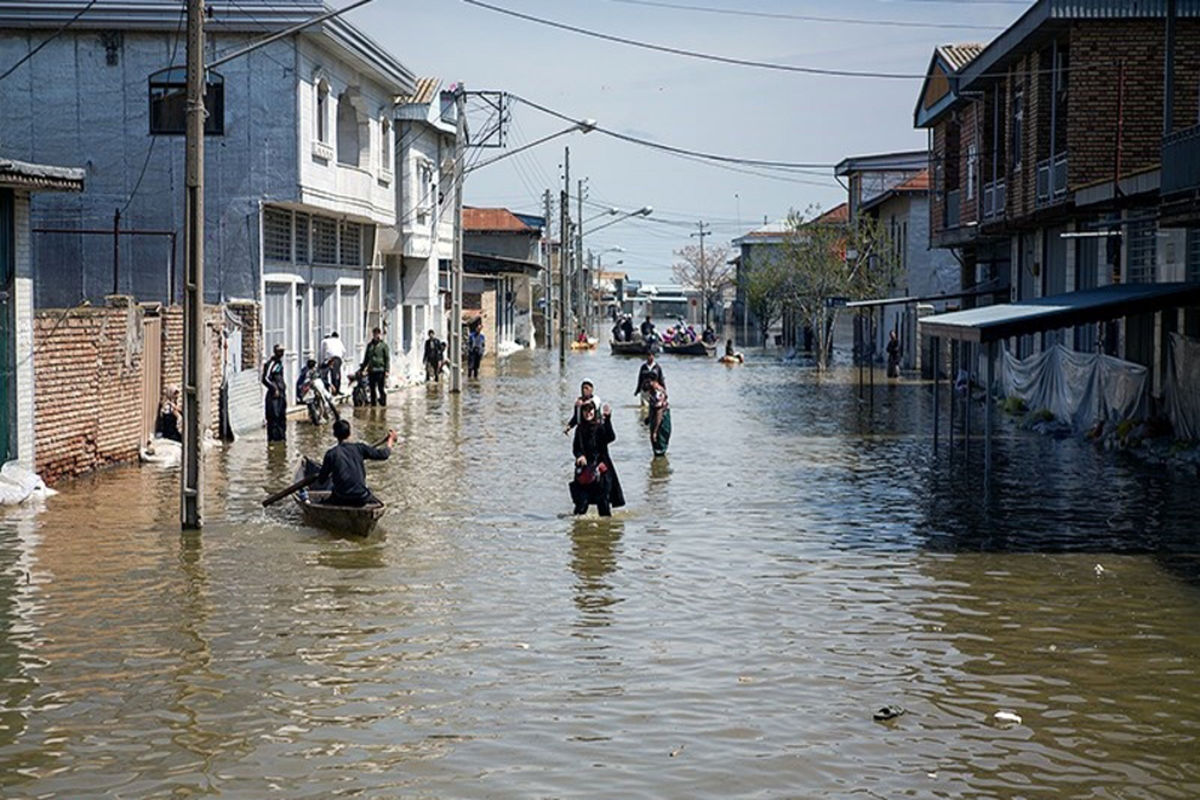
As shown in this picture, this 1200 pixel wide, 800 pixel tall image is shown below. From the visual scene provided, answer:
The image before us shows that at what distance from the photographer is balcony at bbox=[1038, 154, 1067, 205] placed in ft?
105

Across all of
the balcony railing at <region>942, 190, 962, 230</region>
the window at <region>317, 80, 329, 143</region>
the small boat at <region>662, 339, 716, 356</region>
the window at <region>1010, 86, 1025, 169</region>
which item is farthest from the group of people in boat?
the small boat at <region>662, 339, 716, 356</region>

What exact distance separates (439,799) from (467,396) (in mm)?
33649

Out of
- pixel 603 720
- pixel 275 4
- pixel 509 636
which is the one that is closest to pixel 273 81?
pixel 275 4

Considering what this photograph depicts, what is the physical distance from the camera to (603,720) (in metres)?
10.3

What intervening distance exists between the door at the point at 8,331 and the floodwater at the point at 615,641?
0.98 metres

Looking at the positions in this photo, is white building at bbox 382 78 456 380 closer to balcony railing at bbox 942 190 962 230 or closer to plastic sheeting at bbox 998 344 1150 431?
balcony railing at bbox 942 190 962 230

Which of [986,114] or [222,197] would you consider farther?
[986,114]

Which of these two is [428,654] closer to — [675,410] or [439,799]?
[439,799]

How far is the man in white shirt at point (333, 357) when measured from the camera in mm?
36531

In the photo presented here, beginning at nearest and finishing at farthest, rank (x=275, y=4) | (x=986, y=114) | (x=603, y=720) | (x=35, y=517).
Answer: (x=603, y=720)
(x=35, y=517)
(x=275, y=4)
(x=986, y=114)

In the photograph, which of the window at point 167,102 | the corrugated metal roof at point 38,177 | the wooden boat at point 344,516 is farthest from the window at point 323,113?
the wooden boat at point 344,516

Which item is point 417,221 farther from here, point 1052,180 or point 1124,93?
point 1124,93

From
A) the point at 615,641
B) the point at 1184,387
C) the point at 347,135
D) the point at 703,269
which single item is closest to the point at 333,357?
the point at 347,135

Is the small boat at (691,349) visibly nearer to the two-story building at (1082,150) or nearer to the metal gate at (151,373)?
the two-story building at (1082,150)
